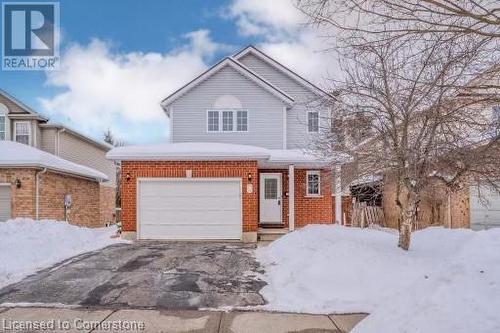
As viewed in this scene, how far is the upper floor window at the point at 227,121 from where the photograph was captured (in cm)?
1828

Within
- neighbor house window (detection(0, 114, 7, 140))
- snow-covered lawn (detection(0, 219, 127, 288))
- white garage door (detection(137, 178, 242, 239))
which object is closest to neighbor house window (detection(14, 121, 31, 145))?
neighbor house window (detection(0, 114, 7, 140))

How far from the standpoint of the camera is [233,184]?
551 inches

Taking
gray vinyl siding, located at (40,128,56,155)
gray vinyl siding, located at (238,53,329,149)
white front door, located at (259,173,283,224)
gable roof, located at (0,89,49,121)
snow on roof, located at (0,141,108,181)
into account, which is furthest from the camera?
gray vinyl siding, located at (40,128,56,155)

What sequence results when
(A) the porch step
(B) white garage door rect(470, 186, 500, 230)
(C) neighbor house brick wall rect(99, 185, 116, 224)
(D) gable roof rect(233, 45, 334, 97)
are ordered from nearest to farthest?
(A) the porch step
(B) white garage door rect(470, 186, 500, 230)
(D) gable roof rect(233, 45, 334, 97)
(C) neighbor house brick wall rect(99, 185, 116, 224)

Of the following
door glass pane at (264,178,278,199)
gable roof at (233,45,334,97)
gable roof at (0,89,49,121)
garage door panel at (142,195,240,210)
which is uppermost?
gable roof at (233,45,334,97)

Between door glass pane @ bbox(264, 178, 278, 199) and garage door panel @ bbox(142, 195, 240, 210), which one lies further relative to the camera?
A: door glass pane @ bbox(264, 178, 278, 199)

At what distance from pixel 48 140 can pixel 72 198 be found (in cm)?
369

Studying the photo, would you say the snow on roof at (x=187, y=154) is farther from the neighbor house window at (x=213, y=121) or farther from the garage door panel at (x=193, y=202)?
the neighbor house window at (x=213, y=121)

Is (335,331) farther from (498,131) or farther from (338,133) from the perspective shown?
(338,133)

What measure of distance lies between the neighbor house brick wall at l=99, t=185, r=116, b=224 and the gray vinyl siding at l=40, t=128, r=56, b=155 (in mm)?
4097

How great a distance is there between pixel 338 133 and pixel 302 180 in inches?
303

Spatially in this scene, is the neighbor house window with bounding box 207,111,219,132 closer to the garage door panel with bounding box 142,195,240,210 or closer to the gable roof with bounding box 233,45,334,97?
the gable roof with bounding box 233,45,334,97

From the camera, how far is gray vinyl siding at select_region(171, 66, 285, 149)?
18234 mm

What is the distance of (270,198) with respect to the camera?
17.1 metres
